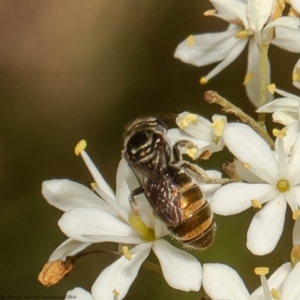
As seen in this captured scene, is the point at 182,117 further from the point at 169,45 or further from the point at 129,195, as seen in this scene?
the point at 169,45

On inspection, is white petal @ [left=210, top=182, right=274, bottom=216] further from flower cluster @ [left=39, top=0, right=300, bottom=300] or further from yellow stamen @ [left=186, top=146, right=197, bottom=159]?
yellow stamen @ [left=186, top=146, right=197, bottom=159]

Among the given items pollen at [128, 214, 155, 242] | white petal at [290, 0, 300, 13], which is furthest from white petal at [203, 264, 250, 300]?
white petal at [290, 0, 300, 13]

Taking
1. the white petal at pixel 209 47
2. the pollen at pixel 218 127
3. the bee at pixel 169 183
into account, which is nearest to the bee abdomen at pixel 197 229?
the bee at pixel 169 183

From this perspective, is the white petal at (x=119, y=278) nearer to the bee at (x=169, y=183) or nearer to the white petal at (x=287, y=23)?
the bee at (x=169, y=183)

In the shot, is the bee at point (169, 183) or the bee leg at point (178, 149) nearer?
the bee at point (169, 183)

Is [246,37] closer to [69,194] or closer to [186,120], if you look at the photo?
[186,120]

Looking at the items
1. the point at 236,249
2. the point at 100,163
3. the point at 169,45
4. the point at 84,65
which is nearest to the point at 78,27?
the point at 84,65
